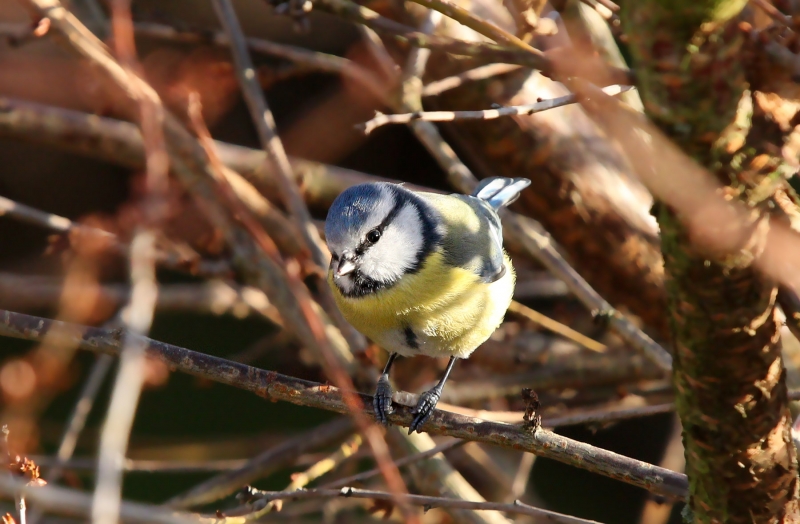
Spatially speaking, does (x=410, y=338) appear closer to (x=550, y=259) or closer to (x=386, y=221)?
(x=386, y=221)

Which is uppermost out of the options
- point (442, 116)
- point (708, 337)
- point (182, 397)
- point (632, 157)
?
point (632, 157)

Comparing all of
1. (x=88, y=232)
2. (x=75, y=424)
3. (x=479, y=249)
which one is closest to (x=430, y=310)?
(x=479, y=249)

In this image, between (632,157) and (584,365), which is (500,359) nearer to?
(584,365)

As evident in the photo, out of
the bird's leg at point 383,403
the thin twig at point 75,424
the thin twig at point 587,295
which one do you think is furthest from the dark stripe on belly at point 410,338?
the thin twig at point 75,424

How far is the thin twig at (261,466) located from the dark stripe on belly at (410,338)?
70 cm

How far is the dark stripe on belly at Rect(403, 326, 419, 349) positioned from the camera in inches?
83.3

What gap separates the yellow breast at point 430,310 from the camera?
2104 millimetres

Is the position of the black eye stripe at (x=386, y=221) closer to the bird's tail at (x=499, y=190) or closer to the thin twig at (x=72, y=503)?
the bird's tail at (x=499, y=190)

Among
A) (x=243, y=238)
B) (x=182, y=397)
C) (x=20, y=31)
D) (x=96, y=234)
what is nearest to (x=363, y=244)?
(x=243, y=238)

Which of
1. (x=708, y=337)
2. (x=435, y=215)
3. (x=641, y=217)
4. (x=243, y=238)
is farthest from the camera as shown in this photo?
(x=641, y=217)

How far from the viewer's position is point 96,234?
7.86ft

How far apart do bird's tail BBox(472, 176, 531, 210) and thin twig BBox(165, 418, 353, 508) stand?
87 cm

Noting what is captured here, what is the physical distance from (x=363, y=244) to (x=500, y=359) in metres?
1.17

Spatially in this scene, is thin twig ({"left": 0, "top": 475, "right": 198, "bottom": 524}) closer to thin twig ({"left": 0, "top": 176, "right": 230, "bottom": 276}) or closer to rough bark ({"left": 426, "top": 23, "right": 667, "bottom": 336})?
thin twig ({"left": 0, "top": 176, "right": 230, "bottom": 276})
